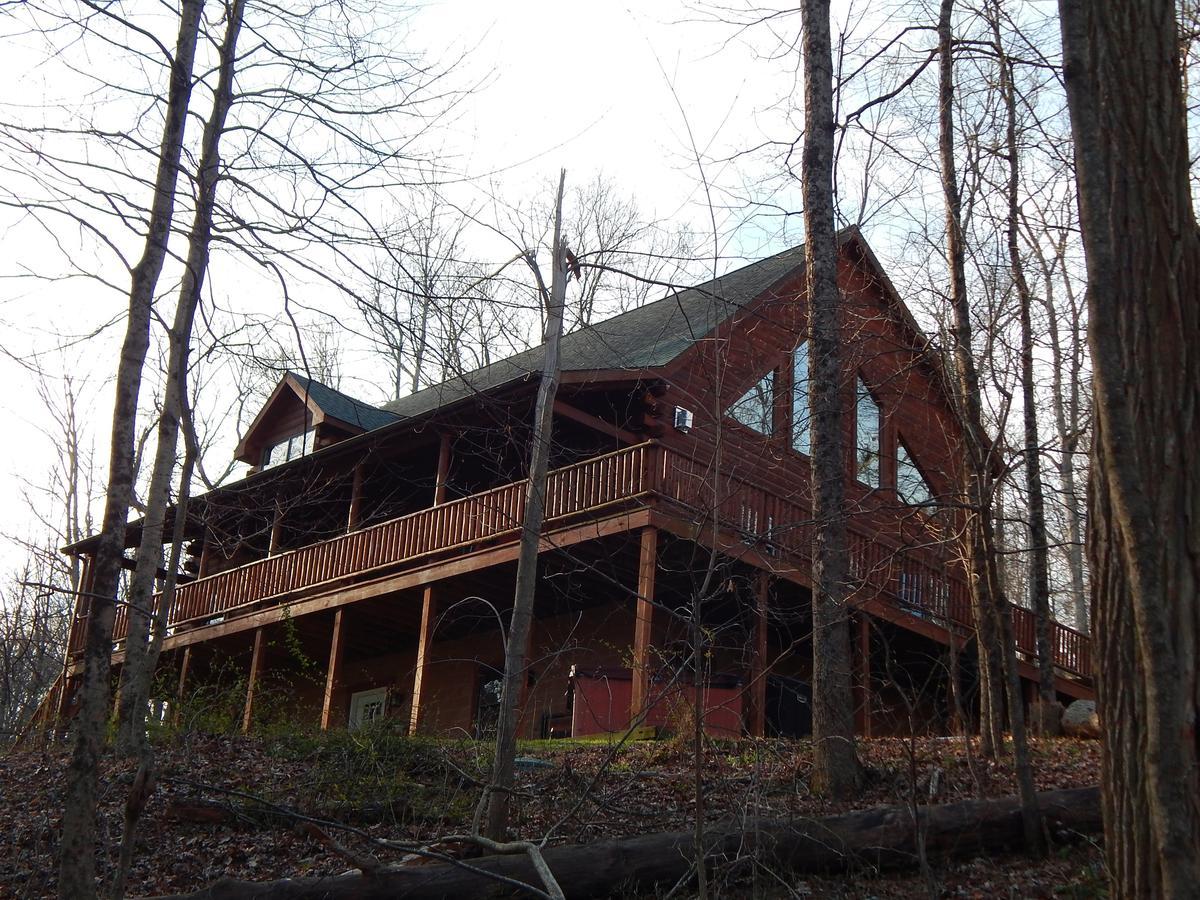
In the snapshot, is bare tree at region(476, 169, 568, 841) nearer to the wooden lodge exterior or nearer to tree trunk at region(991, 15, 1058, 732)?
the wooden lodge exterior

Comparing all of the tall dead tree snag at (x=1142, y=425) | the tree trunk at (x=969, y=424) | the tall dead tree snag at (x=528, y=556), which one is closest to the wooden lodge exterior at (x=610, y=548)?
the tree trunk at (x=969, y=424)

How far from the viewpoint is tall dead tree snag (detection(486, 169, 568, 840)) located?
8.01 m

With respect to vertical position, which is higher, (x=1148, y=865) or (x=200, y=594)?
(x=200, y=594)

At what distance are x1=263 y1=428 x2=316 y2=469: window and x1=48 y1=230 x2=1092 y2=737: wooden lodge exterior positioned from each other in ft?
3.13

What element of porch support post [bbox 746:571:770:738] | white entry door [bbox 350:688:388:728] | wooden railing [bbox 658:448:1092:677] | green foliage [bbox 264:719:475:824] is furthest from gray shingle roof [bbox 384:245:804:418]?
white entry door [bbox 350:688:388:728]

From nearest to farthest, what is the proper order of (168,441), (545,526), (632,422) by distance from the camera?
(168,441)
(545,526)
(632,422)

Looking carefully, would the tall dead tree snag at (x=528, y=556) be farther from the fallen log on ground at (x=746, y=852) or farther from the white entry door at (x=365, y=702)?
the white entry door at (x=365, y=702)

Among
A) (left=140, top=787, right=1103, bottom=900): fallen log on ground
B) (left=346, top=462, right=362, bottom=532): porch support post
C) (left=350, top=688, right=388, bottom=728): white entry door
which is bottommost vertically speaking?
(left=140, top=787, right=1103, bottom=900): fallen log on ground

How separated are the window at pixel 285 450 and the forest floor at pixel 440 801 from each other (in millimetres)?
12106

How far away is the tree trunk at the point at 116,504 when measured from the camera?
5.92 metres

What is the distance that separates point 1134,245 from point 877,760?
20.4 feet

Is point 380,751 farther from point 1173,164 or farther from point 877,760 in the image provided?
point 1173,164

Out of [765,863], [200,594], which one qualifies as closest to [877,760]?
[765,863]

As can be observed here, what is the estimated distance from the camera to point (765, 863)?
7219 millimetres
